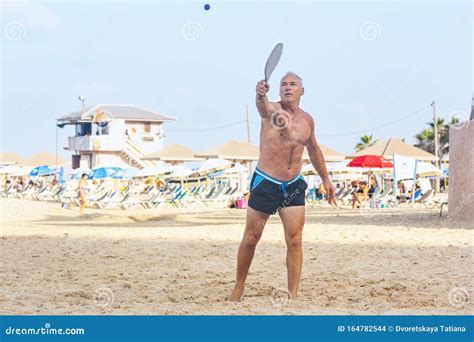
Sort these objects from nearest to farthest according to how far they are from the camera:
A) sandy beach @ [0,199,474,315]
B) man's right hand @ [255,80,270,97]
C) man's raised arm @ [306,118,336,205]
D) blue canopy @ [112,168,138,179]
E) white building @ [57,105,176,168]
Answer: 1. man's right hand @ [255,80,270,97]
2. sandy beach @ [0,199,474,315]
3. man's raised arm @ [306,118,336,205]
4. blue canopy @ [112,168,138,179]
5. white building @ [57,105,176,168]

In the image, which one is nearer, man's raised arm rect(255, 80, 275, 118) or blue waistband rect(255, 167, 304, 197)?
man's raised arm rect(255, 80, 275, 118)

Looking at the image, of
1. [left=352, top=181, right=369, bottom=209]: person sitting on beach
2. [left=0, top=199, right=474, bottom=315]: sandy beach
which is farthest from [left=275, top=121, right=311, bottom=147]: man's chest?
[left=352, top=181, right=369, bottom=209]: person sitting on beach

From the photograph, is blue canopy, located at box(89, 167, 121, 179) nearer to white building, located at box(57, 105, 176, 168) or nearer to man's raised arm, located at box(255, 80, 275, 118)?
white building, located at box(57, 105, 176, 168)

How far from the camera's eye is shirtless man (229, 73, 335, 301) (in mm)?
5598

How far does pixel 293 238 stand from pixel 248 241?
325 millimetres

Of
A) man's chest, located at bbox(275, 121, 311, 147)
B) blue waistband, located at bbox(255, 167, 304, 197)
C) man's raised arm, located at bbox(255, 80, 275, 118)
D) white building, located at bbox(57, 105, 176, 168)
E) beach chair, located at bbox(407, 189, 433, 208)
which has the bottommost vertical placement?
beach chair, located at bbox(407, 189, 433, 208)

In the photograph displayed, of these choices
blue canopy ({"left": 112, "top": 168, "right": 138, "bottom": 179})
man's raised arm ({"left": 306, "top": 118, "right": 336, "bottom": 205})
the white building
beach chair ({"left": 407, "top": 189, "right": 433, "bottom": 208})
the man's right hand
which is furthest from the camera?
the white building

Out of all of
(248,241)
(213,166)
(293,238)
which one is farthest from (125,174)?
(293,238)

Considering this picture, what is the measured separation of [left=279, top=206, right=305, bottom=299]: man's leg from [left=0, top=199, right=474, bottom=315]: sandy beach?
196 millimetres

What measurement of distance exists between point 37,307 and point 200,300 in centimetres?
122

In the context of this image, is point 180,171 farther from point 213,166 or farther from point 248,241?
point 248,241

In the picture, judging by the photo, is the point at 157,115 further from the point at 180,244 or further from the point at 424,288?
the point at 424,288

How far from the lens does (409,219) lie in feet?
50.9
